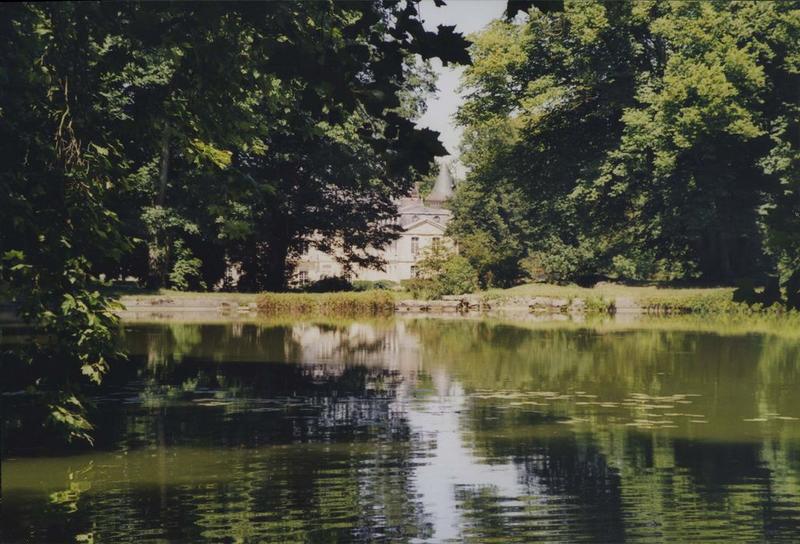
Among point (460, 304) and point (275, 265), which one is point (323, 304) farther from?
point (275, 265)

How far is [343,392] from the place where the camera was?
17.8m

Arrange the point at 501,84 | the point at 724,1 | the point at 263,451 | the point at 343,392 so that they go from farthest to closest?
the point at 501,84, the point at 724,1, the point at 343,392, the point at 263,451

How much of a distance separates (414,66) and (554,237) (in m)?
14.8

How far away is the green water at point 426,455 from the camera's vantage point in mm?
8742

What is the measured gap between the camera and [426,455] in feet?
39.0

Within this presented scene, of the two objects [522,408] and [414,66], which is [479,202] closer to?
[414,66]

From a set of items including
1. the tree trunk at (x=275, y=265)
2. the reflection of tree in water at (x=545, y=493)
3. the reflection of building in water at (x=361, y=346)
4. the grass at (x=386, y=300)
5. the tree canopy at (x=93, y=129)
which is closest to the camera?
the tree canopy at (x=93, y=129)

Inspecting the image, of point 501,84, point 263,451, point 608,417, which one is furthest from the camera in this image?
point 501,84

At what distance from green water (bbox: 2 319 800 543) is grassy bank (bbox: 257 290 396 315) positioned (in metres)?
23.2

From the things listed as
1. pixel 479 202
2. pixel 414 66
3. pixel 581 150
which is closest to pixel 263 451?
pixel 581 150

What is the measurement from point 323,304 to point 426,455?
3513 centimetres

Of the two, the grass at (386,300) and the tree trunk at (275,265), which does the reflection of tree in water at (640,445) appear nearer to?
the grass at (386,300)

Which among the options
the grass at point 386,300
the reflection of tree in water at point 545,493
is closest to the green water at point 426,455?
the reflection of tree in water at point 545,493

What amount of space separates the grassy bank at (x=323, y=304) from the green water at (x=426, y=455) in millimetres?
23183
